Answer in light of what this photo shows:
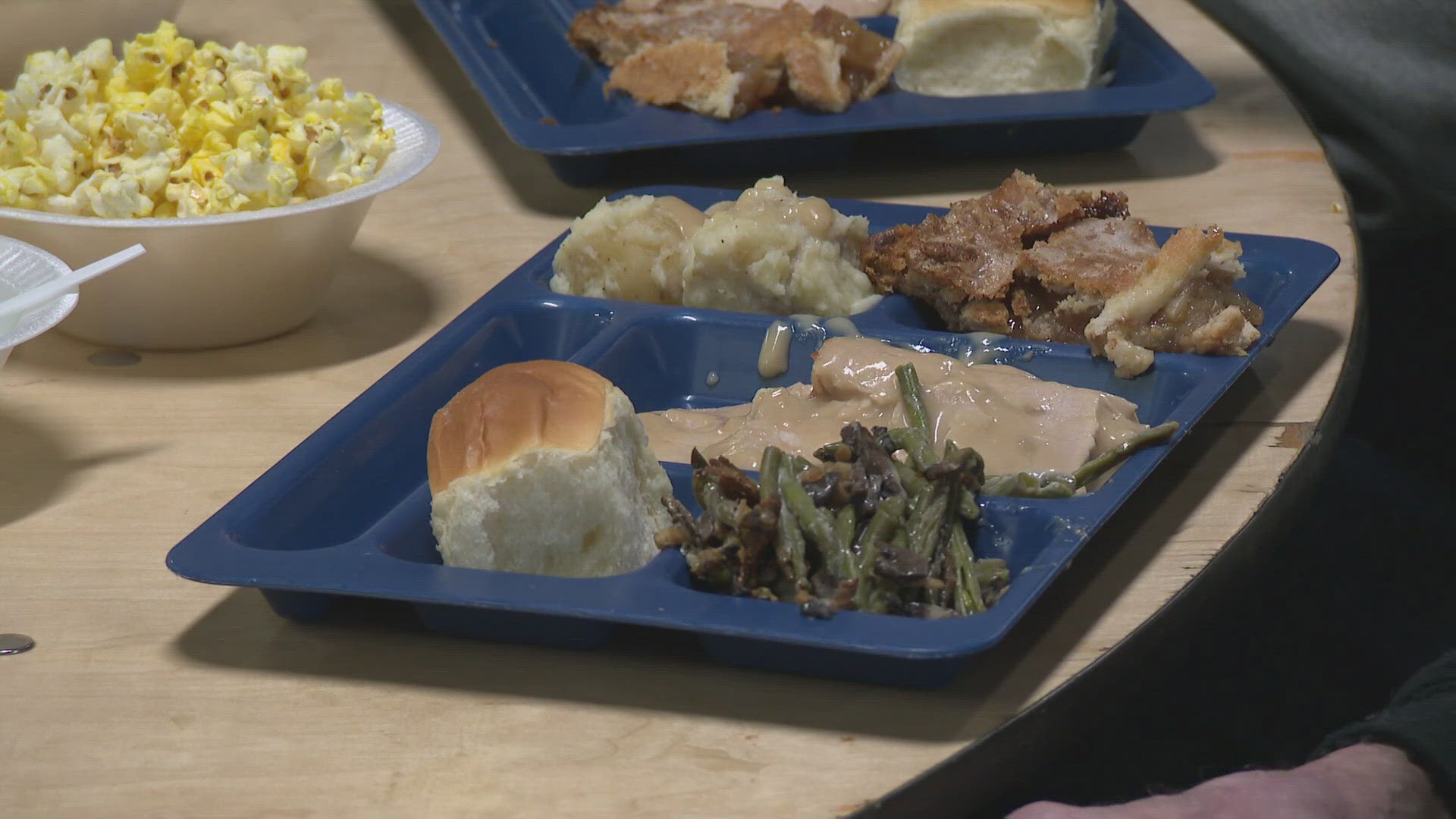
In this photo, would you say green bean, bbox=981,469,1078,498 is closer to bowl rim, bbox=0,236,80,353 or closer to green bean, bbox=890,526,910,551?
green bean, bbox=890,526,910,551

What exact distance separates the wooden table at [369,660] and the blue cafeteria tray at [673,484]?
5cm

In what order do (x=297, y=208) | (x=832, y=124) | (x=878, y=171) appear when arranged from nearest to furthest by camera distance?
(x=297, y=208)
(x=832, y=124)
(x=878, y=171)

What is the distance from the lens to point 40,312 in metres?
1.62

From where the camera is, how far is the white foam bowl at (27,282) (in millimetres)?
1607

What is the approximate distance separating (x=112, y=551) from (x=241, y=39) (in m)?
1.93

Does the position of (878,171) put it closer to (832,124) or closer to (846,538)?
(832,124)

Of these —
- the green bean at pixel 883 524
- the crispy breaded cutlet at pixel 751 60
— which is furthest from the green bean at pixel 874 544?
the crispy breaded cutlet at pixel 751 60

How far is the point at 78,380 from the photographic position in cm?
196

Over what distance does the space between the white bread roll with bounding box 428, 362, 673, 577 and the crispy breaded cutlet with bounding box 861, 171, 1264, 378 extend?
0.66 meters

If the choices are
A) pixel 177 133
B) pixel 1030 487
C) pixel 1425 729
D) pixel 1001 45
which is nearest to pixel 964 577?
pixel 1030 487

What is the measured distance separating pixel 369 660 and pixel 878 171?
155 cm

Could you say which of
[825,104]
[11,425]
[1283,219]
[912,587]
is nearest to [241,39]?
[825,104]

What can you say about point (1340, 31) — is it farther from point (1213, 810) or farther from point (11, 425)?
point (11, 425)

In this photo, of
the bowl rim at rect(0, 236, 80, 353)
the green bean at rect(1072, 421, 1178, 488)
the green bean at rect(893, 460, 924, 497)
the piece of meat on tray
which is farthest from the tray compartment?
the green bean at rect(1072, 421, 1178, 488)
